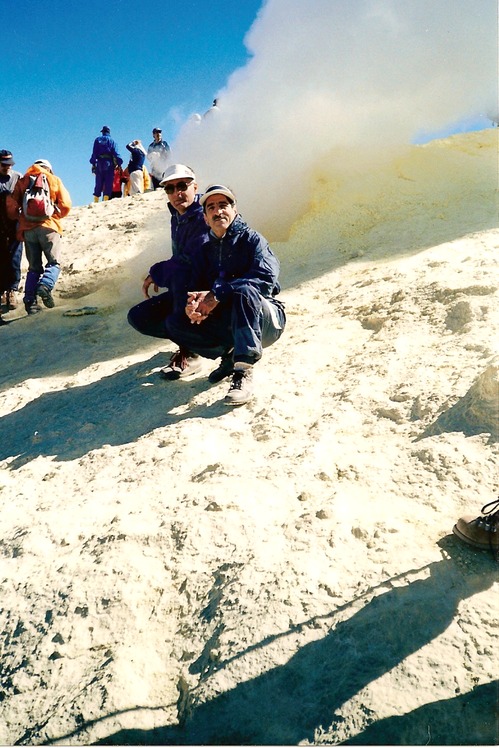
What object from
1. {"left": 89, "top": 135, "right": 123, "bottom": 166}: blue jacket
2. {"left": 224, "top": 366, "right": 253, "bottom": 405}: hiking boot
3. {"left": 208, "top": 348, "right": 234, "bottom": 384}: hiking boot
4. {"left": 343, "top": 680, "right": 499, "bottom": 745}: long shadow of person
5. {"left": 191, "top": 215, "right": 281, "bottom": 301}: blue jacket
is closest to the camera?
{"left": 343, "top": 680, "right": 499, "bottom": 745}: long shadow of person

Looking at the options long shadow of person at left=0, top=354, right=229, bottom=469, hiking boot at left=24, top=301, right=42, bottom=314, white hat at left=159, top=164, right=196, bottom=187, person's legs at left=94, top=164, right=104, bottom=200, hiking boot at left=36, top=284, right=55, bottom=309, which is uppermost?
person's legs at left=94, top=164, right=104, bottom=200

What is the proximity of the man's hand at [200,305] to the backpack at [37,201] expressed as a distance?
10.2ft

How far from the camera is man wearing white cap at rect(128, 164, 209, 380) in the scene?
11.1 ft

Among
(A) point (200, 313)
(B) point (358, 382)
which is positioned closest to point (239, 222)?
(A) point (200, 313)

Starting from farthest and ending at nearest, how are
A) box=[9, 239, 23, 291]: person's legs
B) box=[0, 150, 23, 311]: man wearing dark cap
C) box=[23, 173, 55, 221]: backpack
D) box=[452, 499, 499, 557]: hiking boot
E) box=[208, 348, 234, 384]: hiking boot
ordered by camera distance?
box=[9, 239, 23, 291]: person's legs
box=[0, 150, 23, 311]: man wearing dark cap
box=[23, 173, 55, 221]: backpack
box=[208, 348, 234, 384]: hiking boot
box=[452, 499, 499, 557]: hiking boot

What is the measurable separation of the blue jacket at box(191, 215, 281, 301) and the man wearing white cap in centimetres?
10

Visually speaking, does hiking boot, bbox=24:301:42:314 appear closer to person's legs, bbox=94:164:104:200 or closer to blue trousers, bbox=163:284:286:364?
blue trousers, bbox=163:284:286:364

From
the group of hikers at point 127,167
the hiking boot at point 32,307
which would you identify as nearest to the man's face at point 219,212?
the hiking boot at point 32,307

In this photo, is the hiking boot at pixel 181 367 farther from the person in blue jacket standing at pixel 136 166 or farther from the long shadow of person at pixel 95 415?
the person in blue jacket standing at pixel 136 166

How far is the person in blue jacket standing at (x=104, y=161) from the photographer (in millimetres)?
10398

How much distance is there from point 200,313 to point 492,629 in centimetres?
206

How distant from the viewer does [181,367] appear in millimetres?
3559

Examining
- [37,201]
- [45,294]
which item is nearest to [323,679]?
[45,294]

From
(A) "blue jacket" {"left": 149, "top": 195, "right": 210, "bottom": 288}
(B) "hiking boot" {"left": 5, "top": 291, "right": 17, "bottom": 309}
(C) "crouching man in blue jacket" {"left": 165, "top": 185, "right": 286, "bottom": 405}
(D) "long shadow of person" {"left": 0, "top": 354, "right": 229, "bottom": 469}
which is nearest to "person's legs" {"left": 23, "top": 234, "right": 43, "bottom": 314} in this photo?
(B) "hiking boot" {"left": 5, "top": 291, "right": 17, "bottom": 309}
